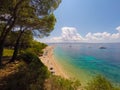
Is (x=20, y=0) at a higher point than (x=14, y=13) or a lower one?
Result: higher

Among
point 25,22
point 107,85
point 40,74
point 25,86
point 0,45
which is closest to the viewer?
point 25,86

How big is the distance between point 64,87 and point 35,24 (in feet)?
30.9

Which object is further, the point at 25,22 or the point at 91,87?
the point at 25,22

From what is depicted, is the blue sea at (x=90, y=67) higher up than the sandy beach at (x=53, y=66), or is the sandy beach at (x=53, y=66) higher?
the sandy beach at (x=53, y=66)

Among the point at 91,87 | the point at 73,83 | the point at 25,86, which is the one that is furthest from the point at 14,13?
the point at 91,87

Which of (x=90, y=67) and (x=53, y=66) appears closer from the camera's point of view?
(x=53, y=66)

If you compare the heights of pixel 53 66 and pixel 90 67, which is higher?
pixel 53 66

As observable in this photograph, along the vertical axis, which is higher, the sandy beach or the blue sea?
the sandy beach

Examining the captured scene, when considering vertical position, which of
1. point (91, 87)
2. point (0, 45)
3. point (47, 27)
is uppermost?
point (47, 27)

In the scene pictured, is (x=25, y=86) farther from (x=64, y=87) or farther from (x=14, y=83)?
(x=64, y=87)

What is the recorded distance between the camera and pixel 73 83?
362 inches

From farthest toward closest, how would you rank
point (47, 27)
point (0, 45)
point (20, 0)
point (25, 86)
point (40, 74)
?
point (47, 27) < point (0, 45) < point (20, 0) < point (40, 74) < point (25, 86)

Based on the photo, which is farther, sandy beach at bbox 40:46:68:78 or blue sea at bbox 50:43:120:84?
blue sea at bbox 50:43:120:84

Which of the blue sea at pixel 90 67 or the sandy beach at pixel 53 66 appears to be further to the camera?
the blue sea at pixel 90 67
